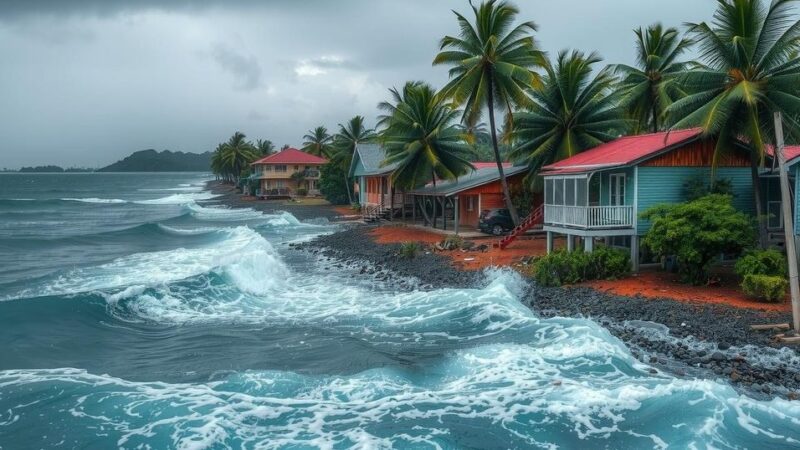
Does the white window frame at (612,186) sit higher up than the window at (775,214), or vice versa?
the white window frame at (612,186)

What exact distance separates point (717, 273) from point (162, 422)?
56.2 feet

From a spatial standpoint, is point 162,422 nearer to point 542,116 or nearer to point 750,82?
point 750,82

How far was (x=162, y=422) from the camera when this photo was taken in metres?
10.4

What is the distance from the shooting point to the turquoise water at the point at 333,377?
9969 millimetres

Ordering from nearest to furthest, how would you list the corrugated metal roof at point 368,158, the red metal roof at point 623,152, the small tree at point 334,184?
the red metal roof at point 623,152 < the corrugated metal roof at point 368,158 < the small tree at point 334,184

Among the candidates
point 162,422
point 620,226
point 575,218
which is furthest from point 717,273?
point 162,422

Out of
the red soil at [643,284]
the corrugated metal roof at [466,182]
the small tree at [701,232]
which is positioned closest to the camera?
the red soil at [643,284]

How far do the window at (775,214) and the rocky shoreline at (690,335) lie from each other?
7012 millimetres

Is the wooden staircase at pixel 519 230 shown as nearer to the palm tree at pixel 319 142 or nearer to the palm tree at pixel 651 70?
the palm tree at pixel 651 70

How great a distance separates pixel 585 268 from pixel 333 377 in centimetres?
1087

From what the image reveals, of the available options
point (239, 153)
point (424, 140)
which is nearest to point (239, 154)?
point (239, 153)

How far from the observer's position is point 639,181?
2038 cm

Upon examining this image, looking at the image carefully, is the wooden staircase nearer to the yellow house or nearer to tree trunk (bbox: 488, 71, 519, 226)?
tree trunk (bbox: 488, 71, 519, 226)

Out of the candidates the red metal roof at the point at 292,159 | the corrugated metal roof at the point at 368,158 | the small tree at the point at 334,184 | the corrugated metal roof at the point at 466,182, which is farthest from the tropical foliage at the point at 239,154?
the corrugated metal roof at the point at 466,182
